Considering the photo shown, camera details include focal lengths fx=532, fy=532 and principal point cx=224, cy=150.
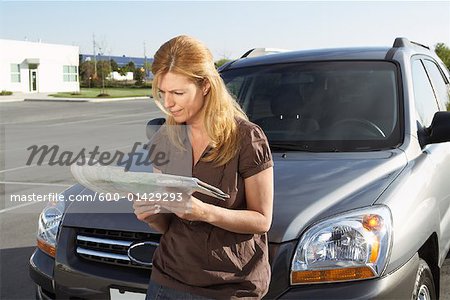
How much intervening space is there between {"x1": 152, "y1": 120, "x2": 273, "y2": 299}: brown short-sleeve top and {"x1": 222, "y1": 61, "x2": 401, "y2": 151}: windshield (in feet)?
5.04

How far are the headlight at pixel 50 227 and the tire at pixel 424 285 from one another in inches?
73.0

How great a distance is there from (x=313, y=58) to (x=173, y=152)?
2.30m

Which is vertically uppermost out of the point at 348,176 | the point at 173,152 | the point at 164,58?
the point at 164,58

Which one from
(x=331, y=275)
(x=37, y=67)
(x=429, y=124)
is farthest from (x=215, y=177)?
(x=37, y=67)

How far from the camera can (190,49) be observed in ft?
5.91

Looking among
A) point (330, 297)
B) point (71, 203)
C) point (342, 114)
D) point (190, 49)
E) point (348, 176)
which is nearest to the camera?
point (190, 49)

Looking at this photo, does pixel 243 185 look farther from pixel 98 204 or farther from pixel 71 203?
pixel 71 203

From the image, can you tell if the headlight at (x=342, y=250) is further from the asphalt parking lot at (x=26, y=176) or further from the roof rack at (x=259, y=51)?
the roof rack at (x=259, y=51)

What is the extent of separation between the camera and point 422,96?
3.84 meters

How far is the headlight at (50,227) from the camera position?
285 cm

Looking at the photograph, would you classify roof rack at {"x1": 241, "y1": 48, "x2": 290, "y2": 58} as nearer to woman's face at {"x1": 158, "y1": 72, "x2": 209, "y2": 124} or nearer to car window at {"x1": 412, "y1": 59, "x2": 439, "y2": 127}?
car window at {"x1": 412, "y1": 59, "x2": 439, "y2": 127}

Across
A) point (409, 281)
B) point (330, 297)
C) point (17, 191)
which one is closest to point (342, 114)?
point (409, 281)

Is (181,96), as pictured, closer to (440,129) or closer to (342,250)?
(342,250)

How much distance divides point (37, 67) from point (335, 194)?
55.1 meters
